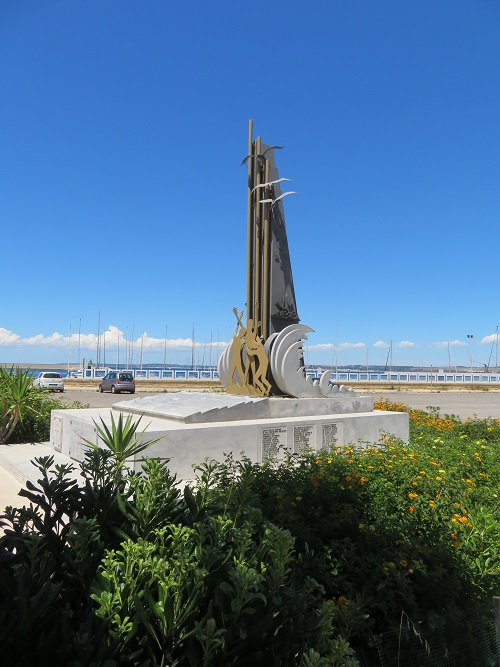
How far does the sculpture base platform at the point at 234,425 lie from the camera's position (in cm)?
729

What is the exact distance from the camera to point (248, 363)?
10.2 meters

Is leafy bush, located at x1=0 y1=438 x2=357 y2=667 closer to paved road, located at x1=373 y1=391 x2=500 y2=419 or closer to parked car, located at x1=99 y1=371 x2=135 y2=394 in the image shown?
paved road, located at x1=373 y1=391 x2=500 y2=419

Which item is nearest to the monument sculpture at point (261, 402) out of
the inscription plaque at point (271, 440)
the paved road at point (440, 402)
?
the inscription plaque at point (271, 440)

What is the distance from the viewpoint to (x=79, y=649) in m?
1.53

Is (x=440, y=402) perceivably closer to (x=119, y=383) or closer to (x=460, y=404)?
(x=460, y=404)

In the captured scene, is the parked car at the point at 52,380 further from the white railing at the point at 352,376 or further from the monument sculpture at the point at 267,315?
the monument sculpture at the point at 267,315

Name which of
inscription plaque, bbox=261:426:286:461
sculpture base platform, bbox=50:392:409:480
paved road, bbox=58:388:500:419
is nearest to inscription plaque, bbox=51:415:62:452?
sculpture base platform, bbox=50:392:409:480

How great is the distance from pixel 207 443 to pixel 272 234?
517cm

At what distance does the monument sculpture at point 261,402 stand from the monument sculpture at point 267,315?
0.02 meters

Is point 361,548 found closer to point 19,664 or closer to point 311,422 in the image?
point 19,664

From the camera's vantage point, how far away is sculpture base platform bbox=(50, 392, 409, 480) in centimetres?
729

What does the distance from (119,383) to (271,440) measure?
20.7 meters

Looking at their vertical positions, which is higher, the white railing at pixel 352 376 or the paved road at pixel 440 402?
the white railing at pixel 352 376

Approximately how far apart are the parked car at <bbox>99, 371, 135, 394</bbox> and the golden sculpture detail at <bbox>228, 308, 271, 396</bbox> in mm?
18239
